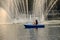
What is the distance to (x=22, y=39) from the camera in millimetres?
13859

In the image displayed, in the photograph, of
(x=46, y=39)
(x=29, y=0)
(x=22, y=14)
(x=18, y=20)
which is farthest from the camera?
(x=29, y=0)

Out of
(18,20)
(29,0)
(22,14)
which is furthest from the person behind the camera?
(29,0)

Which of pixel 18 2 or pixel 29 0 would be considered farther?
pixel 29 0

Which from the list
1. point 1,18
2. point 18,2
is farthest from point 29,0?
point 1,18

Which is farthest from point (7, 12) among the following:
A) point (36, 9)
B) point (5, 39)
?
point (5, 39)

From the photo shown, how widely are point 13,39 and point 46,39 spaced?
174cm

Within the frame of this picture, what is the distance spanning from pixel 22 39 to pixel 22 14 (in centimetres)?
1630

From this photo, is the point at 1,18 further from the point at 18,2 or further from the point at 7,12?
the point at 18,2

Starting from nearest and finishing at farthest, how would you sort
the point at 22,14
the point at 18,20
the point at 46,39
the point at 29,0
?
the point at 46,39
the point at 18,20
the point at 22,14
the point at 29,0

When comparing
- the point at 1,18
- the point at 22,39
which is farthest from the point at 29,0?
the point at 22,39

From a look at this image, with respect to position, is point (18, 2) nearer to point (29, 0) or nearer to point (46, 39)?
point (29, 0)

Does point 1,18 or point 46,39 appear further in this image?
point 1,18

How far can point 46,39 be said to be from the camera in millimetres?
13695

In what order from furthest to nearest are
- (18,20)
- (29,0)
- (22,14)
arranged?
1. (29,0)
2. (22,14)
3. (18,20)
